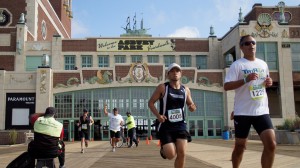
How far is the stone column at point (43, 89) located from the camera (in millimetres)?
33625

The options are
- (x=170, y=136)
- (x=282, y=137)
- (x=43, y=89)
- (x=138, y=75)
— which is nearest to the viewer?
(x=170, y=136)

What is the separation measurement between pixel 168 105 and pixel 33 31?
3613 cm

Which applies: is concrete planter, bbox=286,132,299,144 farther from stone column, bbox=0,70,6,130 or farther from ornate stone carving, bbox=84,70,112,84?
stone column, bbox=0,70,6,130

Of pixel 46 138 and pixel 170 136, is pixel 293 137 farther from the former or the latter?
pixel 46 138

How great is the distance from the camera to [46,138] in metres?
6.38

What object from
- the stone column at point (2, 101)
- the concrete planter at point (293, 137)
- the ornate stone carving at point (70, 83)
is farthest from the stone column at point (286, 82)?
the stone column at point (2, 101)

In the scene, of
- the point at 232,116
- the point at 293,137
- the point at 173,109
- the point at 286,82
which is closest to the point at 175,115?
the point at 173,109

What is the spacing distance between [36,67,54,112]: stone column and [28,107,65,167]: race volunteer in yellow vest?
91.3 ft

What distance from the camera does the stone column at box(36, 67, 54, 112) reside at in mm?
33625

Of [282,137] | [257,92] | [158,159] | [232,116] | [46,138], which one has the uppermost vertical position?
[257,92]

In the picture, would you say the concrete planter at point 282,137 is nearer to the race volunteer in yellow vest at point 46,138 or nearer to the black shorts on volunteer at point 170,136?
the black shorts on volunteer at point 170,136

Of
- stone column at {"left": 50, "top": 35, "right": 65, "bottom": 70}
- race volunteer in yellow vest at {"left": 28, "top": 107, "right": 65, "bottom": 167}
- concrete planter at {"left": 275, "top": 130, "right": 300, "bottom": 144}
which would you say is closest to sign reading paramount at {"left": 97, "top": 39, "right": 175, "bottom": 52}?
stone column at {"left": 50, "top": 35, "right": 65, "bottom": 70}

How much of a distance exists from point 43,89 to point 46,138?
28.4 m

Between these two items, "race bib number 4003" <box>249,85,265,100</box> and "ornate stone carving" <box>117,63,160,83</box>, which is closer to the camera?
"race bib number 4003" <box>249,85,265,100</box>
